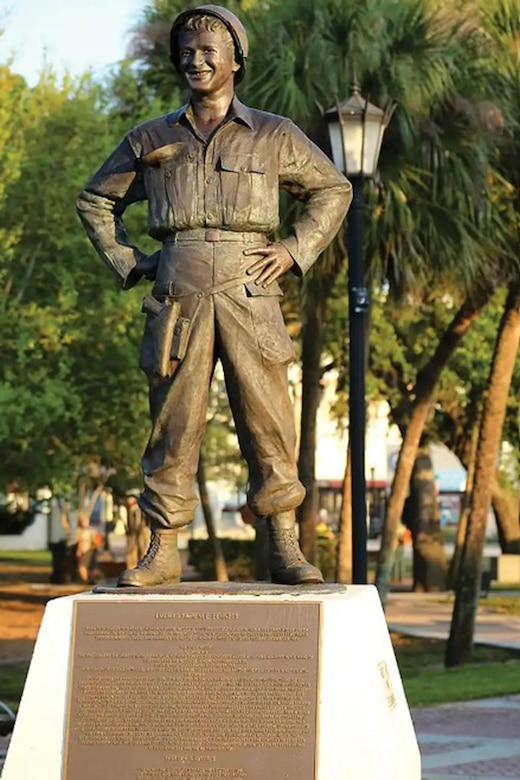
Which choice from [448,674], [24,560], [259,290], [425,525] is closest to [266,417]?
[259,290]

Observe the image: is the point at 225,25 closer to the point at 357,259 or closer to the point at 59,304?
the point at 357,259

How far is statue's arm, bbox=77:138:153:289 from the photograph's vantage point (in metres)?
8.20

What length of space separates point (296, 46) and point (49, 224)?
5.75 meters

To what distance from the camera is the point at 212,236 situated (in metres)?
7.88

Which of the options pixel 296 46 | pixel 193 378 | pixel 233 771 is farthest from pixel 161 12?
pixel 233 771

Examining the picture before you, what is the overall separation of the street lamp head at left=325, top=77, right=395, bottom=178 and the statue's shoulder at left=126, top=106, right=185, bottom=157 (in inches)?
226

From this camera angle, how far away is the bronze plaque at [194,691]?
7191 millimetres

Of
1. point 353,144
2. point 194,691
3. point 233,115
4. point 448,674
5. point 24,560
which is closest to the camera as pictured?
point 194,691

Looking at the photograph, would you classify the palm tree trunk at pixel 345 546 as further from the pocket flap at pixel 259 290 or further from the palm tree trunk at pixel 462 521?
the pocket flap at pixel 259 290

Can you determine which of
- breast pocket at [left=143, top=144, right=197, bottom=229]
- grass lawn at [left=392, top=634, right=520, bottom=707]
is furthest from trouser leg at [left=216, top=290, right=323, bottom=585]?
grass lawn at [left=392, top=634, right=520, bottom=707]

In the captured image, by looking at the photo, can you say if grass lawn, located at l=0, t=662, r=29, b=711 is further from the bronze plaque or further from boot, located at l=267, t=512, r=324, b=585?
the bronze plaque

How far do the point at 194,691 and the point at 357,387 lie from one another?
6453 millimetres

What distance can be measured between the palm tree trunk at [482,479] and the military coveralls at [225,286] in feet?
37.2

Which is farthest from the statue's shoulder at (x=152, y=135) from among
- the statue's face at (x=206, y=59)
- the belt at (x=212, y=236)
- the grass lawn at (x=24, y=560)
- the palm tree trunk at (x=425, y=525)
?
the grass lawn at (x=24, y=560)
